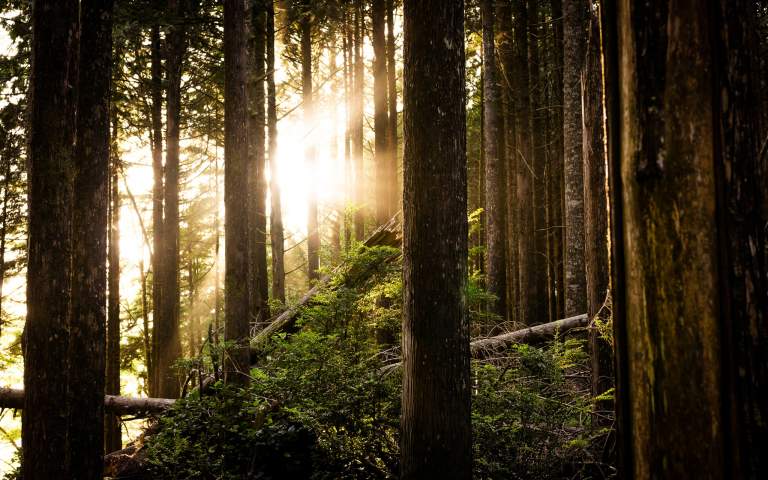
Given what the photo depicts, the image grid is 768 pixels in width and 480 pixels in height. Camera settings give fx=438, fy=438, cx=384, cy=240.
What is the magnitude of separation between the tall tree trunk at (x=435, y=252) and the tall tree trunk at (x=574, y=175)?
21.5 feet

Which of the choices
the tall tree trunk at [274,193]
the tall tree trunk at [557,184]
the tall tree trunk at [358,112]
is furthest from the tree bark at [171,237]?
the tall tree trunk at [557,184]

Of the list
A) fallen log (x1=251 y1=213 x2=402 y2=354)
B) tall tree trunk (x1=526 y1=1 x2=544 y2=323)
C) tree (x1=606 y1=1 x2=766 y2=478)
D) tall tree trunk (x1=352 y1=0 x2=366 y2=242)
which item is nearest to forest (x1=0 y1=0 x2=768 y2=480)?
tree (x1=606 y1=1 x2=766 y2=478)

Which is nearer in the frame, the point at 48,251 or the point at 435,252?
the point at 435,252

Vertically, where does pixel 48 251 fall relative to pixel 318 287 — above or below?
above

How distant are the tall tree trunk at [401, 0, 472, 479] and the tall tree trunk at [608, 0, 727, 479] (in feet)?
8.72

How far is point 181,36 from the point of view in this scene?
13.1m

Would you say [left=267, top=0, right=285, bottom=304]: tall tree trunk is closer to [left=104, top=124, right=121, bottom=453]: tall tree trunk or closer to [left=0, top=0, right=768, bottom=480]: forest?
[left=0, top=0, right=768, bottom=480]: forest

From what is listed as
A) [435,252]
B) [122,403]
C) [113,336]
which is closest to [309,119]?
[113,336]

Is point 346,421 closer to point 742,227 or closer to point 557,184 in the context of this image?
point 742,227

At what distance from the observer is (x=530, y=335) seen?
963cm

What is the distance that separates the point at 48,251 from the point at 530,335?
8.65 metres

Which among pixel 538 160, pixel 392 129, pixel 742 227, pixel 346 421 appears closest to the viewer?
pixel 742 227

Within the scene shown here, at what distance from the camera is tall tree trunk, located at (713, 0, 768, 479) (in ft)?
4.42

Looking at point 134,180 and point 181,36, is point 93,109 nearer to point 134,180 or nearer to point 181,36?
point 181,36
